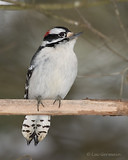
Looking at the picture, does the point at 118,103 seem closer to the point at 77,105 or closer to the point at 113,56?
the point at 77,105

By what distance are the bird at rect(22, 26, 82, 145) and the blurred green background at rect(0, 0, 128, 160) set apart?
125 centimetres

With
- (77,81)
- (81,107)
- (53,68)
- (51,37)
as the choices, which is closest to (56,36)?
(51,37)

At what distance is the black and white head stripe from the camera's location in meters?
5.18

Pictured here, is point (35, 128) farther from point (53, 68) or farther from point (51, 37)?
point (51, 37)

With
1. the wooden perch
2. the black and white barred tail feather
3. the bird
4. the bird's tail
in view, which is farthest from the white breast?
the wooden perch

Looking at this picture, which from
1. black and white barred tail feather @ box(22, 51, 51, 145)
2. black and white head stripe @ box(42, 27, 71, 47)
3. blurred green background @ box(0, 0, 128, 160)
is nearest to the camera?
black and white head stripe @ box(42, 27, 71, 47)

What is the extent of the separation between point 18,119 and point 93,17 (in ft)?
7.36

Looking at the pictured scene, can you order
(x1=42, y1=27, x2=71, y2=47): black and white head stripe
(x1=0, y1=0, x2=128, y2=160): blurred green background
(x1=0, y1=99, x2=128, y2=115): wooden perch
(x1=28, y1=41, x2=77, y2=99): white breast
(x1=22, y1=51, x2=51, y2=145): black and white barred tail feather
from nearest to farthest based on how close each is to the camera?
(x1=0, y1=99, x2=128, y2=115): wooden perch → (x1=28, y1=41, x2=77, y2=99): white breast → (x1=42, y1=27, x2=71, y2=47): black and white head stripe → (x1=22, y1=51, x2=51, y2=145): black and white barred tail feather → (x1=0, y1=0, x2=128, y2=160): blurred green background

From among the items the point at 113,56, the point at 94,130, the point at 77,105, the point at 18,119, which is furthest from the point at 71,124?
the point at 77,105

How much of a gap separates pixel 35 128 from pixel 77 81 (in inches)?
69.8

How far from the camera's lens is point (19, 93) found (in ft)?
21.9

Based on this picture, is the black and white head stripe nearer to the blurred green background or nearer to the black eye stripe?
the black eye stripe

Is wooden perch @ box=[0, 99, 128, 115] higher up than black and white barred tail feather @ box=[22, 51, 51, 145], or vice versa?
wooden perch @ box=[0, 99, 128, 115]

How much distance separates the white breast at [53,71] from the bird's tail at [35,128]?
41 cm
